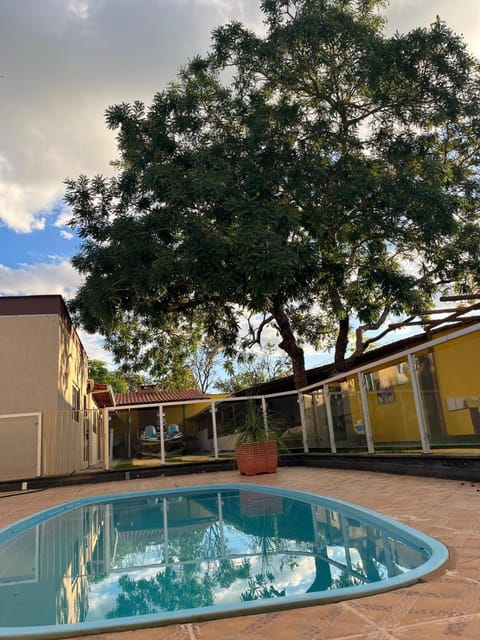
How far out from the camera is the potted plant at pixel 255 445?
9.91m

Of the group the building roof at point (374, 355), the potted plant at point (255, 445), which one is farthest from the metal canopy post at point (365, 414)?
the potted plant at point (255, 445)

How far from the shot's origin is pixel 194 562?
407 cm

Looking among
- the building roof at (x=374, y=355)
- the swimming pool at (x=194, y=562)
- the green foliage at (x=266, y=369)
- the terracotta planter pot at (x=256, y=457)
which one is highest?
the green foliage at (x=266, y=369)

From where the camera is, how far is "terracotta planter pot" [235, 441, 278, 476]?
9.88 m

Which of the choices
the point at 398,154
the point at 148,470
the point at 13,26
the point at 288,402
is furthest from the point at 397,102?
the point at 148,470

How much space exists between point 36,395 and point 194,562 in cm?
833

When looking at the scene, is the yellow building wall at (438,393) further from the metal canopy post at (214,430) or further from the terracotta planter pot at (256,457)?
the metal canopy post at (214,430)

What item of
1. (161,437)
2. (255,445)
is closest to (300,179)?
(255,445)

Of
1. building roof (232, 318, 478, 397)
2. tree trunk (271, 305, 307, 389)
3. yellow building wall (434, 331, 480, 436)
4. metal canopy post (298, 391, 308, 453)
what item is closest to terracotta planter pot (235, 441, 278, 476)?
metal canopy post (298, 391, 308, 453)

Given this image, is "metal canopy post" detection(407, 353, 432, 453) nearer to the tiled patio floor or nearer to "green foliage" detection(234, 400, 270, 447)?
the tiled patio floor

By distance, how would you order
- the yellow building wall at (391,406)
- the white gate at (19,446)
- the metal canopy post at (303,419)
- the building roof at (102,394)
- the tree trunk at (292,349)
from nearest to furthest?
the yellow building wall at (391,406) → the white gate at (19,446) → the metal canopy post at (303,419) → the tree trunk at (292,349) → the building roof at (102,394)

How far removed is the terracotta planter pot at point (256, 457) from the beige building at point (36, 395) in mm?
4290

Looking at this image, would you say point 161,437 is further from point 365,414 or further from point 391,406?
point 391,406

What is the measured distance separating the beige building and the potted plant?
417 cm
